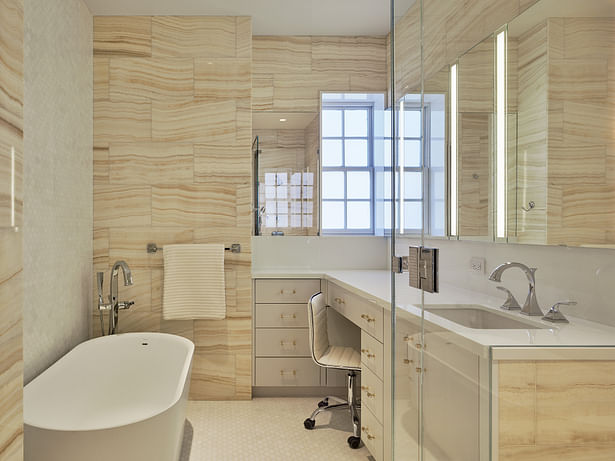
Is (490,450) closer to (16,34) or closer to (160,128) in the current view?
(16,34)

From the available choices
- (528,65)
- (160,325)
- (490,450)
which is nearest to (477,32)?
(528,65)

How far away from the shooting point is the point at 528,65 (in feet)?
1.54

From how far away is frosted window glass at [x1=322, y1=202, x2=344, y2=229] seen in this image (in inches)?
148

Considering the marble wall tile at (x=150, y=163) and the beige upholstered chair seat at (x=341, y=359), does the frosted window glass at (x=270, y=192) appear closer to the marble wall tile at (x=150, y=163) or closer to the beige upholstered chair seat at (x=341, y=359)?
the marble wall tile at (x=150, y=163)

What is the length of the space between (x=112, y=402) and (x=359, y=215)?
7.04ft

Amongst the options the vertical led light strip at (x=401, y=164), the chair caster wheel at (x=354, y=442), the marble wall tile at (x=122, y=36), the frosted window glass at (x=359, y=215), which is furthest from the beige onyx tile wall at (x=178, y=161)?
the vertical led light strip at (x=401, y=164)

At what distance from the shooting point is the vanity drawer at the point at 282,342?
10.9 feet

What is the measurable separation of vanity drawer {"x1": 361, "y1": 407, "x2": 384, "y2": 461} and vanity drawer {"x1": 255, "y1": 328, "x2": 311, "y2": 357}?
0.88 metres

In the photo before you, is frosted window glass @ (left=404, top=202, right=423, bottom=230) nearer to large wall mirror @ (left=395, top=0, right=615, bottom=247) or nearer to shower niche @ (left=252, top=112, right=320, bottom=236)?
large wall mirror @ (left=395, top=0, right=615, bottom=247)

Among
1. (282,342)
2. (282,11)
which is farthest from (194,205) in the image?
(282,11)

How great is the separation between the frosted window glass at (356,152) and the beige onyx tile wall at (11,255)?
3.14 m

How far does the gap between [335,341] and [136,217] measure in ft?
5.24

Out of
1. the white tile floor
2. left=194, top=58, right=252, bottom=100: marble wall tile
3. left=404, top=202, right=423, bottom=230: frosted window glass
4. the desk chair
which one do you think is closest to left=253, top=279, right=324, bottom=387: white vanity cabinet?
the white tile floor

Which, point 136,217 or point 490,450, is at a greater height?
point 136,217
